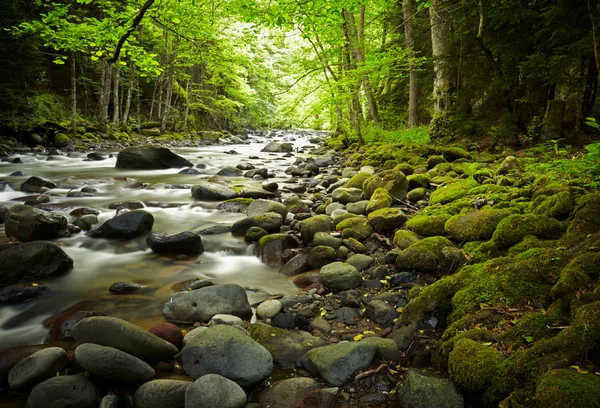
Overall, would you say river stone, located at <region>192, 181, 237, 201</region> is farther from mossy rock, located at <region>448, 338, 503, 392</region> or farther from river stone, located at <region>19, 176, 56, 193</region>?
mossy rock, located at <region>448, 338, 503, 392</region>

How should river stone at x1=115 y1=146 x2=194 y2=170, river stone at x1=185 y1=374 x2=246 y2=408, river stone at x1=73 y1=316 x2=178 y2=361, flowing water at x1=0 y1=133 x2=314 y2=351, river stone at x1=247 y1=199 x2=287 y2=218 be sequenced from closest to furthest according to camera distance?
river stone at x1=185 y1=374 x2=246 y2=408 < river stone at x1=73 y1=316 x2=178 y2=361 < flowing water at x1=0 y1=133 x2=314 y2=351 < river stone at x1=247 y1=199 x2=287 y2=218 < river stone at x1=115 y1=146 x2=194 y2=170

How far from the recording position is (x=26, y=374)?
8.22 ft

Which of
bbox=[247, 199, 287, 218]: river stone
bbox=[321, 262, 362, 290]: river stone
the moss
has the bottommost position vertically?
bbox=[321, 262, 362, 290]: river stone

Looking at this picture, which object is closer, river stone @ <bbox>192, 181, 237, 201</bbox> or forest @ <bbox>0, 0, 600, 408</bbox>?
forest @ <bbox>0, 0, 600, 408</bbox>

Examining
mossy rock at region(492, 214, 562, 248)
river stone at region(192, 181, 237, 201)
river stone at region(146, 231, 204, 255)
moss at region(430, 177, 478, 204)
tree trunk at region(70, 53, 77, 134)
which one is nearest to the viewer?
mossy rock at region(492, 214, 562, 248)

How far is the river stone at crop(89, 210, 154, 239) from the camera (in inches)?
232

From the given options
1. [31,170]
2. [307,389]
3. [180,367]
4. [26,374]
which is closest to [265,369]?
[307,389]

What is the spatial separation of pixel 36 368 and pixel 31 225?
3840mm

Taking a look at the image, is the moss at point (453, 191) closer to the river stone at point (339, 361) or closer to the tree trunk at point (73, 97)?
the river stone at point (339, 361)

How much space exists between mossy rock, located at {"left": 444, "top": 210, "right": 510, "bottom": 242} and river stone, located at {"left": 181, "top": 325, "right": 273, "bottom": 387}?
8.62 ft

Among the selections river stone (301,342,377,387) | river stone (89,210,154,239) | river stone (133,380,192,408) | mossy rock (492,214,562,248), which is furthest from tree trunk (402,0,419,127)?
river stone (133,380,192,408)

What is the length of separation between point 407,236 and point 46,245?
478 cm

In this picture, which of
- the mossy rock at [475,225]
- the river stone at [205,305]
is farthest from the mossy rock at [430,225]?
the river stone at [205,305]

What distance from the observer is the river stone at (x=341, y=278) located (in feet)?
13.1
